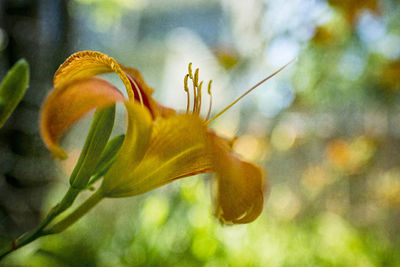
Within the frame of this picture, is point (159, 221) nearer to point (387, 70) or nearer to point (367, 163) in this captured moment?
point (387, 70)

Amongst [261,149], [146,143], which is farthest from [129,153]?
[261,149]

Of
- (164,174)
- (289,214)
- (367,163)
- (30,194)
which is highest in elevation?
(164,174)

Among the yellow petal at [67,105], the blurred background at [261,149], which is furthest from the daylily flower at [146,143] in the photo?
the blurred background at [261,149]

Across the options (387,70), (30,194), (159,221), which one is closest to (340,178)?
(387,70)

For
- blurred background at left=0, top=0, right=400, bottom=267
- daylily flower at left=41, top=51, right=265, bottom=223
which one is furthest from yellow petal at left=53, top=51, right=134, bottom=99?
blurred background at left=0, top=0, right=400, bottom=267

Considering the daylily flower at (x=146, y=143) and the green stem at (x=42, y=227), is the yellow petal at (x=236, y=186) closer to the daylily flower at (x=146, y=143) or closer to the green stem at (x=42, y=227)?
the daylily flower at (x=146, y=143)

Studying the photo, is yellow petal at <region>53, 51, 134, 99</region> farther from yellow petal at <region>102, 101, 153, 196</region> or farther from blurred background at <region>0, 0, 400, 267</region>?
blurred background at <region>0, 0, 400, 267</region>

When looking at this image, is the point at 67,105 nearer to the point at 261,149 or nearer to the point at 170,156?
the point at 170,156
